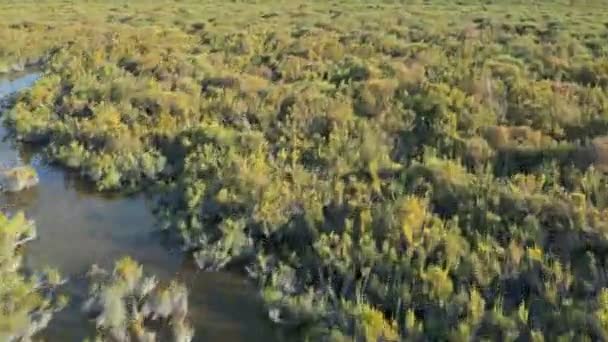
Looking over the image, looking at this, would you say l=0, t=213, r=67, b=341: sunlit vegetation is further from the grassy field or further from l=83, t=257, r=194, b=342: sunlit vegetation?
the grassy field

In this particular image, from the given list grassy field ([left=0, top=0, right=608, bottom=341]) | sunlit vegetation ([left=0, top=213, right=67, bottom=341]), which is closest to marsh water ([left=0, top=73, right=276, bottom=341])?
sunlit vegetation ([left=0, top=213, right=67, bottom=341])

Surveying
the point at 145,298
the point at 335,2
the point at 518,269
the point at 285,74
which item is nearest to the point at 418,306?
the point at 518,269

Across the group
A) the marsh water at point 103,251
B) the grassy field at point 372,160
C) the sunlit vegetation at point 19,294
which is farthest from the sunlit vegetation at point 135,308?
the grassy field at point 372,160

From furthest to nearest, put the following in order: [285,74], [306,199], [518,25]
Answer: [518,25], [285,74], [306,199]

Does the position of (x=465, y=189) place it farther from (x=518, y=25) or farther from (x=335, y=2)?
(x=335, y=2)

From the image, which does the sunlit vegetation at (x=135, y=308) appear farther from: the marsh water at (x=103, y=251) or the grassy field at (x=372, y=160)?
the grassy field at (x=372, y=160)

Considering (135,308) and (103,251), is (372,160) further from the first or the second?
(135,308)

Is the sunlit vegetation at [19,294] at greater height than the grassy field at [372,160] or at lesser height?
lesser
